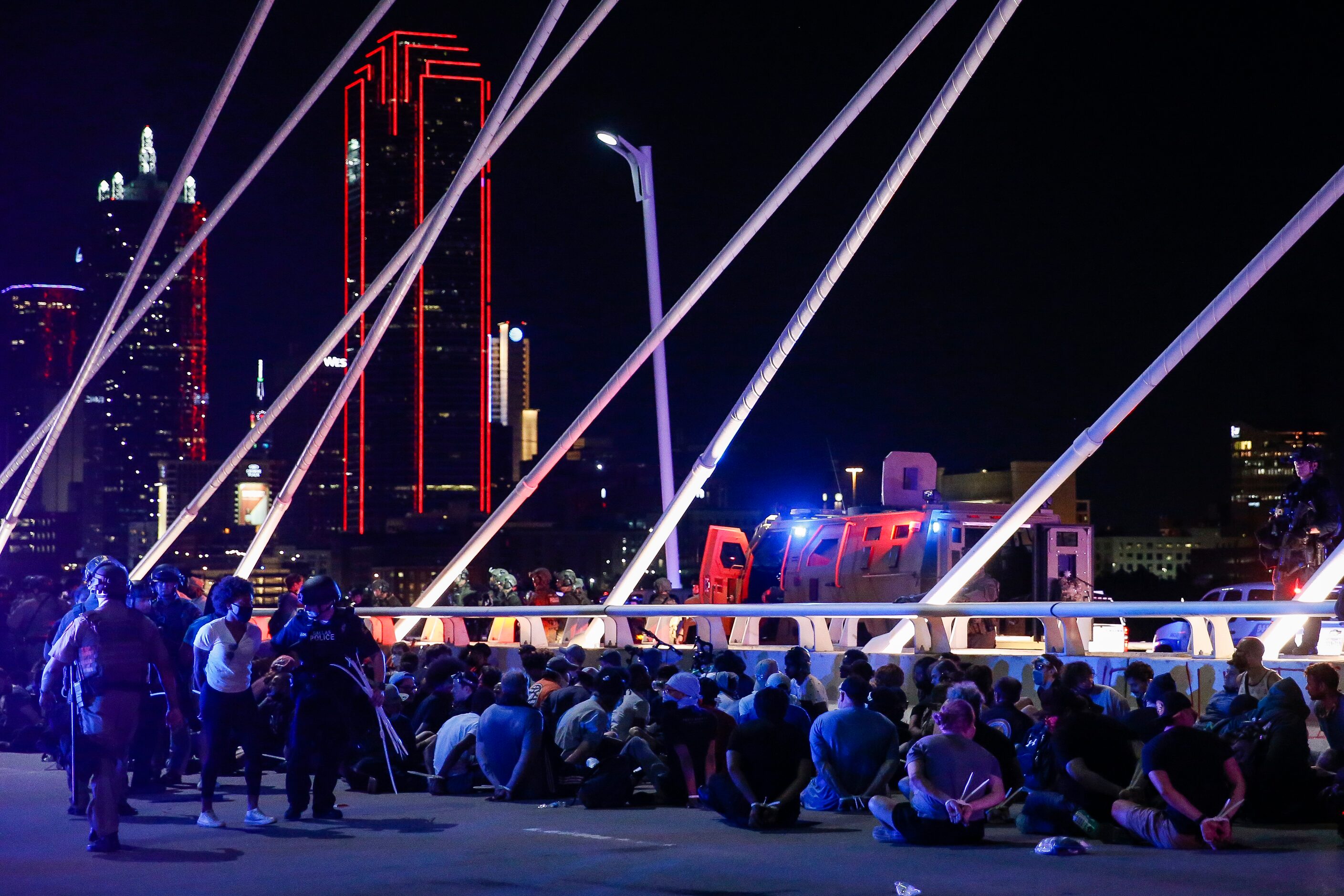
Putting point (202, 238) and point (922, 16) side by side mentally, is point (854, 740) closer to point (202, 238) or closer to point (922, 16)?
point (922, 16)

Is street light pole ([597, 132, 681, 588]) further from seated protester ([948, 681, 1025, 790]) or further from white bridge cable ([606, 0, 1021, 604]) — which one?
seated protester ([948, 681, 1025, 790])

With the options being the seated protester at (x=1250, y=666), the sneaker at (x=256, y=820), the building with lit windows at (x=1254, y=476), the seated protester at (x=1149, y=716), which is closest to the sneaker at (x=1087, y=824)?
the seated protester at (x=1149, y=716)

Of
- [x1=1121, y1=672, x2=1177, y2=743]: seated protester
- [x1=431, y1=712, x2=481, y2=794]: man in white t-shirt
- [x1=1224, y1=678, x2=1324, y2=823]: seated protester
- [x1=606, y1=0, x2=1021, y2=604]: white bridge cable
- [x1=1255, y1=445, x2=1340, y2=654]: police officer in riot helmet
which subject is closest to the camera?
[x1=1224, y1=678, x2=1324, y2=823]: seated protester

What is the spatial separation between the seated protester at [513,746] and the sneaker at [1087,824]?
4.36 m

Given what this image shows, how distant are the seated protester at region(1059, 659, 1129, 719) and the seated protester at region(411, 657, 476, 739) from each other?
5203mm

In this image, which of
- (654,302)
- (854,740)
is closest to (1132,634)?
(654,302)

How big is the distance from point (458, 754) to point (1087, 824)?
211 inches

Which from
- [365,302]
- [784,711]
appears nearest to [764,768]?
[784,711]

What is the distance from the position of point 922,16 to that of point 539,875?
14.0m

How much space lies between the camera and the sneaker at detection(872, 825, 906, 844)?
35.5 ft

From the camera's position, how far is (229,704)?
1230 cm

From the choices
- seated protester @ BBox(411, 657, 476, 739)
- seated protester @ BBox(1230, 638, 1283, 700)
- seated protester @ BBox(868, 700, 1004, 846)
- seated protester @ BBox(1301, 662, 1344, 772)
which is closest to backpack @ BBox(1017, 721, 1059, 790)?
seated protester @ BBox(868, 700, 1004, 846)

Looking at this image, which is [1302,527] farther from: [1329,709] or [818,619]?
[818,619]

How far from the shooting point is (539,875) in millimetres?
9672
